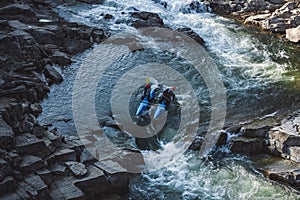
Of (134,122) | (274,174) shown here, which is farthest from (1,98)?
(274,174)

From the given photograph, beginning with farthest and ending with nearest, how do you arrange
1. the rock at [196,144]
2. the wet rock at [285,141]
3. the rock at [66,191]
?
1. the rock at [196,144]
2. the wet rock at [285,141]
3. the rock at [66,191]

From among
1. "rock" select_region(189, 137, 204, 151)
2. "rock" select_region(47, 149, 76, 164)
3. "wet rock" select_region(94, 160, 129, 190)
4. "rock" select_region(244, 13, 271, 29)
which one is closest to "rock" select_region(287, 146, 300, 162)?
"rock" select_region(189, 137, 204, 151)

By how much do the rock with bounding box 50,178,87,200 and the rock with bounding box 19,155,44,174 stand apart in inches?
23.1

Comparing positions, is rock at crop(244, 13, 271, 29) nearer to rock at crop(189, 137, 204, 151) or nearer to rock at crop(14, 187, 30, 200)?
rock at crop(189, 137, 204, 151)

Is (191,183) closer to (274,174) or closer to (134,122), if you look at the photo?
(274,174)

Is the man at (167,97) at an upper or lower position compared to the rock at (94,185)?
upper

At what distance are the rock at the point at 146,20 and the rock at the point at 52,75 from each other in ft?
21.6

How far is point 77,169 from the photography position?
379 inches

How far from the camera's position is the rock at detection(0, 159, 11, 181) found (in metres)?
8.64

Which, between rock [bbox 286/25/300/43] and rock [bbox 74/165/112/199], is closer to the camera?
rock [bbox 74/165/112/199]

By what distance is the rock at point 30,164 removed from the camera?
30.0ft

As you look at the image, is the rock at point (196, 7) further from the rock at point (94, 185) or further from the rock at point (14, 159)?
the rock at point (14, 159)

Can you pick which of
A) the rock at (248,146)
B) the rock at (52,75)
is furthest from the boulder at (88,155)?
Answer: the rock at (52,75)

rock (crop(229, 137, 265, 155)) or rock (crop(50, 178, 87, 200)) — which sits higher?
rock (crop(229, 137, 265, 155))
